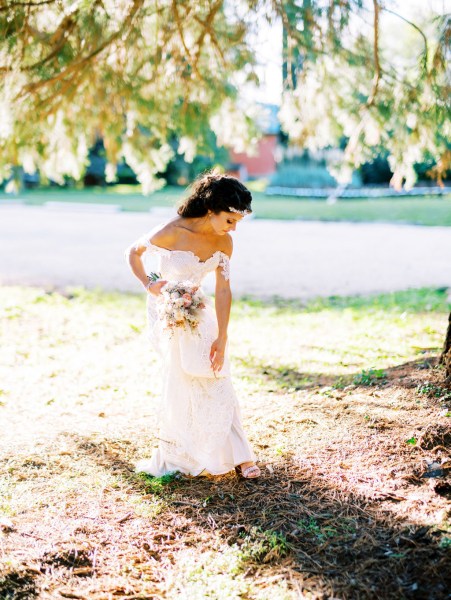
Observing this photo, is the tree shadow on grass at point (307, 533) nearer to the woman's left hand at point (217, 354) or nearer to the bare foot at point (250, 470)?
the bare foot at point (250, 470)

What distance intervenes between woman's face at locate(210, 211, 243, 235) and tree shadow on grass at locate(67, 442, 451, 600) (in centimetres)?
144

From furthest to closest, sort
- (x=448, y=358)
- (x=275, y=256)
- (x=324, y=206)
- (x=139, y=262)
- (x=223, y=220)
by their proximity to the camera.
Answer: (x=324, y=206), (x=275, y=256), (x=448, y=358), (x=139, y=262), (x=223, y=220)

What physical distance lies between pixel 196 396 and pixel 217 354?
0.30 m

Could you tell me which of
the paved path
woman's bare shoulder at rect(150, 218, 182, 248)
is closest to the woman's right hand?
woman's bare shoulder at rect(150, 218, 182, 248)

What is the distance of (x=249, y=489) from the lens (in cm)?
379

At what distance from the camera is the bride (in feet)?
12.4

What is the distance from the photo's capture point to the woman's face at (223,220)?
3.71 metres

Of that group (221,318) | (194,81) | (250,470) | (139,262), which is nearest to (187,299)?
(221,318)

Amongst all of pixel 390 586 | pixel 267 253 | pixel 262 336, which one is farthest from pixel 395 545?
pixel 267 253

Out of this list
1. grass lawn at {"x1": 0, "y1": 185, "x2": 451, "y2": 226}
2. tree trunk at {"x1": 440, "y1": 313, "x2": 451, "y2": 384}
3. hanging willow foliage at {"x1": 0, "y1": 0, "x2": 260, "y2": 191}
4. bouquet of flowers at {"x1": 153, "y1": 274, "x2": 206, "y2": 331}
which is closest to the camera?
bouquet of flowers at {"x1": 153, "y1": 274, "x2": 206, "y2": 331}

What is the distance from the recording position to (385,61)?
24.8ft

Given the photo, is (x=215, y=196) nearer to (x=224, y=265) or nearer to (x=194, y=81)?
(x=224, y=265)

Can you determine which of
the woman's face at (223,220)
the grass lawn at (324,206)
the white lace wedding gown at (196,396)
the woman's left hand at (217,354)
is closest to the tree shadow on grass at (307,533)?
the white lace wedding gown at (196,396)

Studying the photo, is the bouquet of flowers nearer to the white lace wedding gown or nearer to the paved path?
the white lace wedding gown
